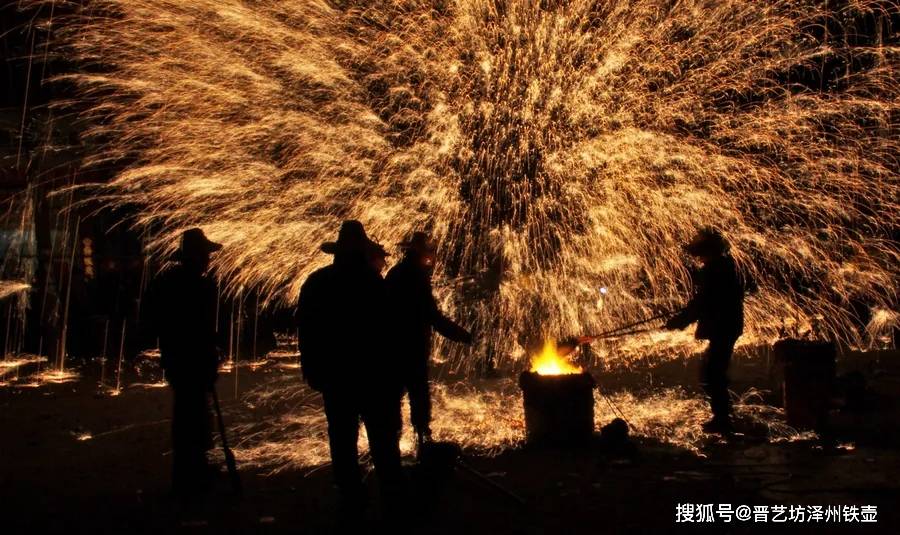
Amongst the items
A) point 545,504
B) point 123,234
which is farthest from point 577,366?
point 123,234

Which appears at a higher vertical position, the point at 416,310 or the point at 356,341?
the point at 416,310

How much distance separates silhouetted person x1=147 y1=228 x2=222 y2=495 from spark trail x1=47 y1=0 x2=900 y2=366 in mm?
4372

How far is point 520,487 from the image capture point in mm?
5488

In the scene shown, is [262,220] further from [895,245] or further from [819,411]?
[895,245]

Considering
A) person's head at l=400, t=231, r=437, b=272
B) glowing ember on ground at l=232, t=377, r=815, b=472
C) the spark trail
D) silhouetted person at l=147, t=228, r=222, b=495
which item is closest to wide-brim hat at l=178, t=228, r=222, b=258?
silhouetted person at l=147, t=228, r=222, b=495

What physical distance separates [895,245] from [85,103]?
15164 mm

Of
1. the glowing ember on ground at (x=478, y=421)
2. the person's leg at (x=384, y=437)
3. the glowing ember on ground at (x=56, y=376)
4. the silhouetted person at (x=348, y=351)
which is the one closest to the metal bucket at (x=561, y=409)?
the glowing ember on ground at (x=478, y=421)

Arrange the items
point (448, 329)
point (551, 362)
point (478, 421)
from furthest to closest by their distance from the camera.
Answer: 1. point (478, 421)
2. point (551, 362)
3. point (448, 329)

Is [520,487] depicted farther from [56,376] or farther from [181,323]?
[56,376]

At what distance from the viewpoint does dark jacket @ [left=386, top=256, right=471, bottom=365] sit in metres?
Result: 5.96

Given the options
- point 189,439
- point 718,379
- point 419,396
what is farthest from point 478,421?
point 189,439

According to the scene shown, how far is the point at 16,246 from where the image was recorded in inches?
636

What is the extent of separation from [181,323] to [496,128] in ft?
16.8

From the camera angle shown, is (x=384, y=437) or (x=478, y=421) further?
(x=478, y=421)
